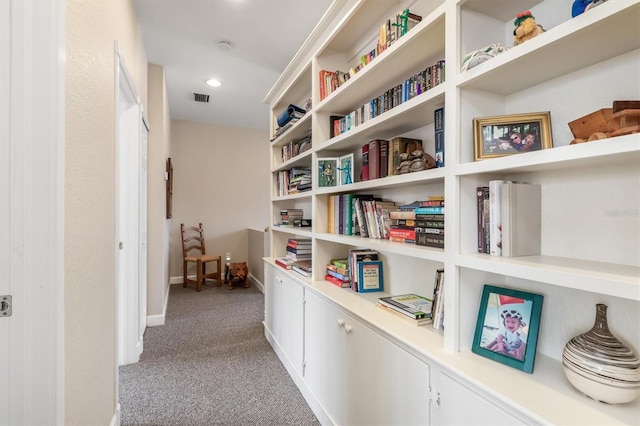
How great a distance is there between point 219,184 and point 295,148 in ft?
10.8

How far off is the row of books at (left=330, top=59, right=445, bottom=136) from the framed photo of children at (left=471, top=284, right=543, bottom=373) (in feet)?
2.82

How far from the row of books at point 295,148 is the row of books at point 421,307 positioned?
1.36 metres

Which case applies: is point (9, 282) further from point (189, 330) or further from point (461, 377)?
point (189, 330)

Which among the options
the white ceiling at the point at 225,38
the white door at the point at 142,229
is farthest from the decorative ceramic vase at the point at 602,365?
the white door at the point at 142,229

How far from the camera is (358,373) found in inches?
57.7

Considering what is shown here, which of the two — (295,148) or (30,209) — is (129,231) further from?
(30,209)

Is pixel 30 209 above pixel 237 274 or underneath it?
above

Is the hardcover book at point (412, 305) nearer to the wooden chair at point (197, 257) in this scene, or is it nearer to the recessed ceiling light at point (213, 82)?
the recessed ceiling light at point (213, 82)

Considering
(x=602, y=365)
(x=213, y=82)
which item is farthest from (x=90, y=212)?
(x=213, y=82)

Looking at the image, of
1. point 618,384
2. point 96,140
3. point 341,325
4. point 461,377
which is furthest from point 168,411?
point 618,384

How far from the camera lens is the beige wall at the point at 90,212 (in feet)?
3.57

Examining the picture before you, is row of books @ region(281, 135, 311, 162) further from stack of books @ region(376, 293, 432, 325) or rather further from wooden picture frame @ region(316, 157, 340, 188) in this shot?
stack of books @ region(376, 293, 432, 325)

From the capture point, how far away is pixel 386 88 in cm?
180

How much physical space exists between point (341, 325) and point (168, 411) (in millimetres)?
1243
